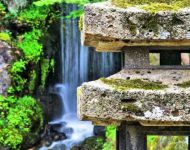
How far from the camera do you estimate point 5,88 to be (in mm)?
11391

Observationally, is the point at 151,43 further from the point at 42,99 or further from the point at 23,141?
the point at 42,99

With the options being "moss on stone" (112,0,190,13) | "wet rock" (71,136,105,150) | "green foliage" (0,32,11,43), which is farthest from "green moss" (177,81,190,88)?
"green foliage" (0,32,11,43)

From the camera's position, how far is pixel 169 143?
7184 millimetres

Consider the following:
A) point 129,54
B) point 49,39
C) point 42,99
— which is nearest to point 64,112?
point 42,99

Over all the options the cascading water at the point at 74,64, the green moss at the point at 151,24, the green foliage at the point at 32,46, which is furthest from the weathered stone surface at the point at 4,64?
the green moss at the point at 151,24

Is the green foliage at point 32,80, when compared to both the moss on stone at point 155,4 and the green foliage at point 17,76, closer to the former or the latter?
the green foliage at point 17,76

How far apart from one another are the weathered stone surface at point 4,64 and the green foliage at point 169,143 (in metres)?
4.73

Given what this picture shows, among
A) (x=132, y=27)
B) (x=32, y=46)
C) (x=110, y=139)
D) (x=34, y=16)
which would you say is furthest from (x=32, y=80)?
(x=132, y=27)

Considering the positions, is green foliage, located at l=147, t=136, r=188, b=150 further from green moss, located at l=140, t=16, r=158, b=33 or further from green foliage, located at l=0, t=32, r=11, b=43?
green foliage, located at l=0, t=32, r=11, b=43

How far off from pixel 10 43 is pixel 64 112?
9.87ft

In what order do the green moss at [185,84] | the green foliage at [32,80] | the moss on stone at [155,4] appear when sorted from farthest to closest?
the green foliage at [32,80] < the moss on stone at [155,4] < the green moss at [185,84]

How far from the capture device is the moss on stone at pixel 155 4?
10.2 ft

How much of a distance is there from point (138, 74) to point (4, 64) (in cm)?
880

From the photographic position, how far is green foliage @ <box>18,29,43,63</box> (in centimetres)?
1264
